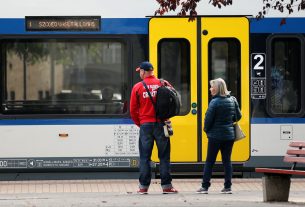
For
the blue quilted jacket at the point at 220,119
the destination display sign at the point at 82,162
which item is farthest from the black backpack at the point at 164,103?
the destination display sign at the point at 82,162

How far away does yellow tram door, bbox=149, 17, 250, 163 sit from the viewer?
54.5 ft

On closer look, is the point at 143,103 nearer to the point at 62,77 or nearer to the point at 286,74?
the point at 62,77

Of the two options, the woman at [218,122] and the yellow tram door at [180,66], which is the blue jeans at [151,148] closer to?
the woman at [218,122]

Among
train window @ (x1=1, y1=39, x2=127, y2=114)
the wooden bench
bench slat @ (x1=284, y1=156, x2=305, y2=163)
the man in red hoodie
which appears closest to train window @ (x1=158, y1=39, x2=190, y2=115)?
train window @ (x1=1, y1=39, x2=127, y2=114)

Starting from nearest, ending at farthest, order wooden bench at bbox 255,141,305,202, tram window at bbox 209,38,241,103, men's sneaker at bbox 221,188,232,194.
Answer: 1. wooden bench at bbox 255,141,305,202
2. men's sneaker at bbox 221,188,232,194
3. tram window at bbox 209,38,241,103

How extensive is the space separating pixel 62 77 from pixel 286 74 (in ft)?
11.0

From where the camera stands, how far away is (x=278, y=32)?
16.8 m

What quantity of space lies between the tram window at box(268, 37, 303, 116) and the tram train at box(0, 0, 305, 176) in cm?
1

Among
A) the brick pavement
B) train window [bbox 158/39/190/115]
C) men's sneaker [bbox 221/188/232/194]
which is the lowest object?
the brick pavement

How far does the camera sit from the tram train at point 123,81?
54.1 feet

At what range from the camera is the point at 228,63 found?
1681cm

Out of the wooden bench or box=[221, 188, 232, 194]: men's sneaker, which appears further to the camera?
box=[221, 188, 232, 194]: men's sneaker

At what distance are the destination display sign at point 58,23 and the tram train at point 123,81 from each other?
0.01m

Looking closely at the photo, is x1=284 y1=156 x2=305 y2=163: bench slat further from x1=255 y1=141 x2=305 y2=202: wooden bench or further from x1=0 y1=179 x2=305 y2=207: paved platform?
x1=0 y1=179 x2=305 y2=207: paved platform
